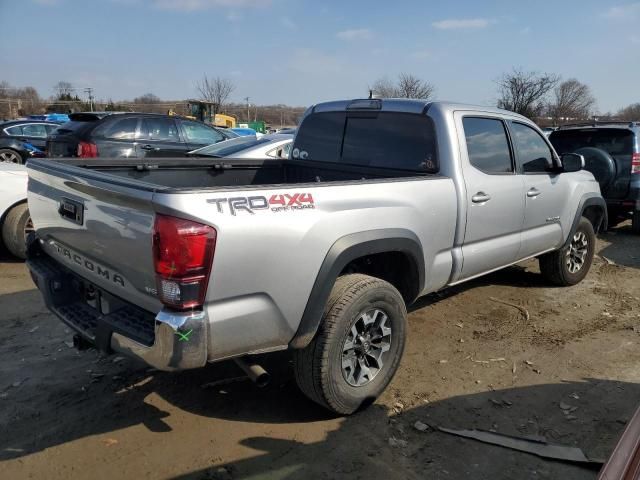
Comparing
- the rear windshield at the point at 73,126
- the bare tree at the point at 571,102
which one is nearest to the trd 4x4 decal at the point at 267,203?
the rear windshield at the point at 73,126

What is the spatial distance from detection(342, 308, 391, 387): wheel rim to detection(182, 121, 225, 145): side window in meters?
7.58

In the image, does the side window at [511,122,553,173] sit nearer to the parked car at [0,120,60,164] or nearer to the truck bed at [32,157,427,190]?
the truck bed at [32,157,427,190]

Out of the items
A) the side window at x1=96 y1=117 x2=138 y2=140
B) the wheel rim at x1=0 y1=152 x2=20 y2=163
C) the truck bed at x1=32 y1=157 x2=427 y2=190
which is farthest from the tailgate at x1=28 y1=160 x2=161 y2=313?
the wheel rim at x1=0 y1=152 x2=20 y2=163

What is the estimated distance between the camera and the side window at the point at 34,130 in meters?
15.0

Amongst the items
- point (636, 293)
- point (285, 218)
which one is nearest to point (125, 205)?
point (285, 218)

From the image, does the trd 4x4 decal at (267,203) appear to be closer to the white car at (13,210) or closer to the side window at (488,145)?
the side window at (488,145)

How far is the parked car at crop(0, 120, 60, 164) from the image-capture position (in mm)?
13836

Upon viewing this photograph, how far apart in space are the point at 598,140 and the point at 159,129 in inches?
300

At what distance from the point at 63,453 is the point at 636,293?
560 cm

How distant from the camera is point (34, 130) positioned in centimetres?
1525

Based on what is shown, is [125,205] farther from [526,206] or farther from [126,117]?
[126,117]

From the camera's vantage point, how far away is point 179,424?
9.87ft

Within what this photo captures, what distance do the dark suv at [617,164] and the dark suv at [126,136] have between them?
6567 millimetres

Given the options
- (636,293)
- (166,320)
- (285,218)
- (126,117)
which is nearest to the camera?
(166,320)
